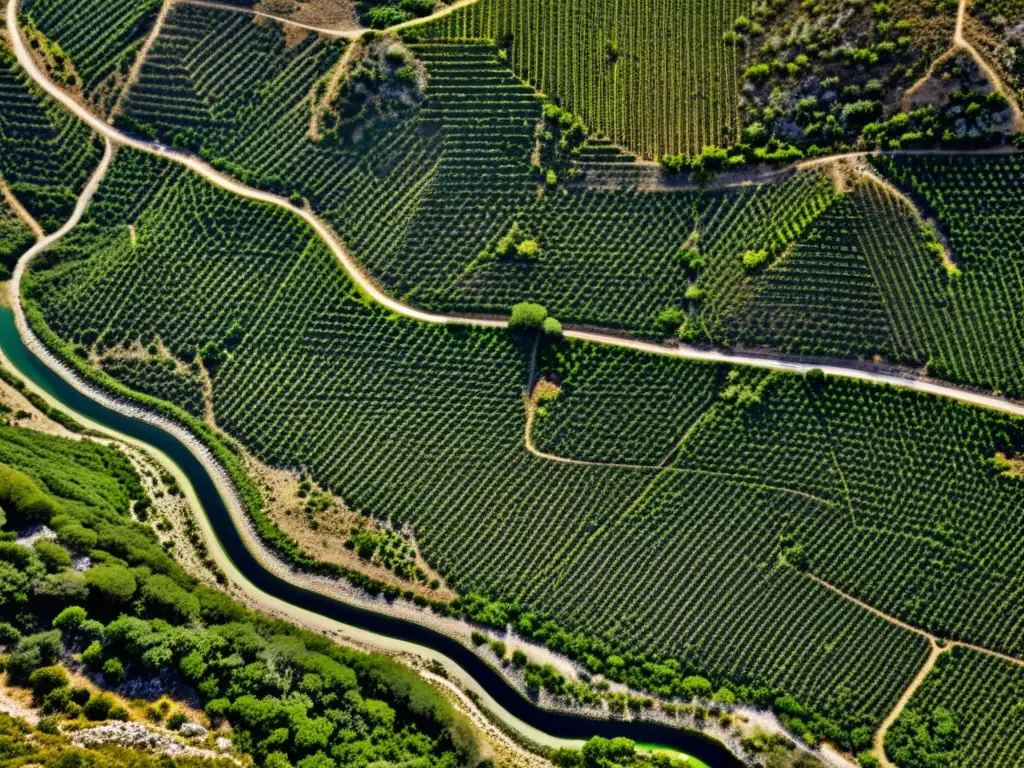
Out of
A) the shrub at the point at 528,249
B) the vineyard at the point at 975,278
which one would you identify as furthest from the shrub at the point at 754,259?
the shrub at the point at 528,249

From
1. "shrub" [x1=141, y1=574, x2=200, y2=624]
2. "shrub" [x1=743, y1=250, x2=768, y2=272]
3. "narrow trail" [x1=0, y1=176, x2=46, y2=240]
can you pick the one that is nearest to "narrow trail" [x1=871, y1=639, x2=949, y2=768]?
"shrub" [x1=743, y1=250, x2=768, y2=272]

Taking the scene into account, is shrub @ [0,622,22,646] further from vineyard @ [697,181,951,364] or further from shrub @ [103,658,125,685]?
vineyard @ [697,181,951,364]

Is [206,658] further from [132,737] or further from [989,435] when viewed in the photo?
[989,435]

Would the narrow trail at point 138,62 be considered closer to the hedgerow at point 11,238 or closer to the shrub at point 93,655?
the hedgerow at point 11,238

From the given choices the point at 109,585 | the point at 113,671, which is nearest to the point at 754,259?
the point at 109,585

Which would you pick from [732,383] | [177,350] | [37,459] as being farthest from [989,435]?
[37,459]
